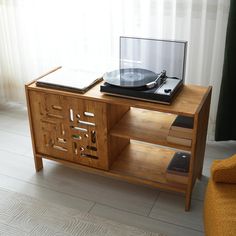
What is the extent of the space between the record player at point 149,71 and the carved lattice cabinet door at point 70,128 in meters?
0.15

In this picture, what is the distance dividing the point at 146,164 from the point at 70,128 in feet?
1.51

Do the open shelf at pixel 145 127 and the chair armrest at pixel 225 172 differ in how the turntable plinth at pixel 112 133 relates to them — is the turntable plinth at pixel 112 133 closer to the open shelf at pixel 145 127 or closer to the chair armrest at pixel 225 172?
the open shelf at pixel 145 127

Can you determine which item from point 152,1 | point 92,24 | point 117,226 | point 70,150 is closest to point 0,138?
point 70,150

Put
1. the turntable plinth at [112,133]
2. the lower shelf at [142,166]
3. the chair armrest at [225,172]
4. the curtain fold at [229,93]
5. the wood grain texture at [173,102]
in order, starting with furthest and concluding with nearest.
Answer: the curtain fold at [229,93], the lower shelf at [142,166], the turntable plinth at [112,133], the wood grain texture at [173,102], the chair armrest at [225,172]

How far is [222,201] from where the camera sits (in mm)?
1511

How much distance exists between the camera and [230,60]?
86.0 inches

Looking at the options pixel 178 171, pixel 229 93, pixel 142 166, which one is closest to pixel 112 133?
pixel 142 166

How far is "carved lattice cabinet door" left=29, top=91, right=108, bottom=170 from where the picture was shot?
1972 millimetres

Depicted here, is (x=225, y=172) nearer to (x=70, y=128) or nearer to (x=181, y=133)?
(x=181, y=133)

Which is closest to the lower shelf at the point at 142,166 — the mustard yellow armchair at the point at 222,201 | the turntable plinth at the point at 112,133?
the turntable plinth at the point at 112,133

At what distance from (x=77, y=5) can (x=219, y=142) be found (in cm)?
128

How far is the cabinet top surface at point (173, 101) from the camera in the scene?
1.77 meters

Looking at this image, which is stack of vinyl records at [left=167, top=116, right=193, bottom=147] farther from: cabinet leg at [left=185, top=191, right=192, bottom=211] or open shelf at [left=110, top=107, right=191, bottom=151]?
cabinet leg at [left=185, top=191, right=192, bottom=211]

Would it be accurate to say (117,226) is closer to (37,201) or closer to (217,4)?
(37,201)
